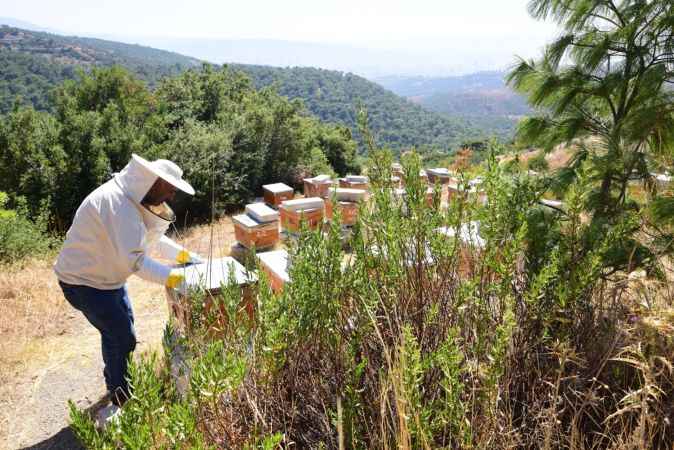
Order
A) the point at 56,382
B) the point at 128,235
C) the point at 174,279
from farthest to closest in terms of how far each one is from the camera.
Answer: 1. the point at 56,382
2. the point at 174,279
3. the point at 128,235

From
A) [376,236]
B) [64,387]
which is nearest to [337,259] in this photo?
[376,236]

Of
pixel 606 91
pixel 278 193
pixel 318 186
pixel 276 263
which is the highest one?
pixel 606 91

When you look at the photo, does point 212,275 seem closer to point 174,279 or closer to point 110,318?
point 174,279

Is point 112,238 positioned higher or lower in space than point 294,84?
lower

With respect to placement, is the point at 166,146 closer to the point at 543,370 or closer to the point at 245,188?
the point at 245,188

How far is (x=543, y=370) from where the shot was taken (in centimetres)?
155

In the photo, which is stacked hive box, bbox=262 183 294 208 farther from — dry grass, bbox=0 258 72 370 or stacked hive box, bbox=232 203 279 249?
dry grass, bbox=0 258 72 370

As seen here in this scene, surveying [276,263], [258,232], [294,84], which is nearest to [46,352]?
[276,263]

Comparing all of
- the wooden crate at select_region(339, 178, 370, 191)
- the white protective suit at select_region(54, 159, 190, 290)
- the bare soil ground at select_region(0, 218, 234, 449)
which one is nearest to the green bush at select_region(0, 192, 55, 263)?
the bare soil ground at select_region(0, 218, 234, 449)

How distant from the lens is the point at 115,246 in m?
3.01

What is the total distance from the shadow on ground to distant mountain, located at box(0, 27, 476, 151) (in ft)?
187

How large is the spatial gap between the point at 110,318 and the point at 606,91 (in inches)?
155

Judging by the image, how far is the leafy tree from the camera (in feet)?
9.20

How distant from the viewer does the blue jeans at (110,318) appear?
122 inches
